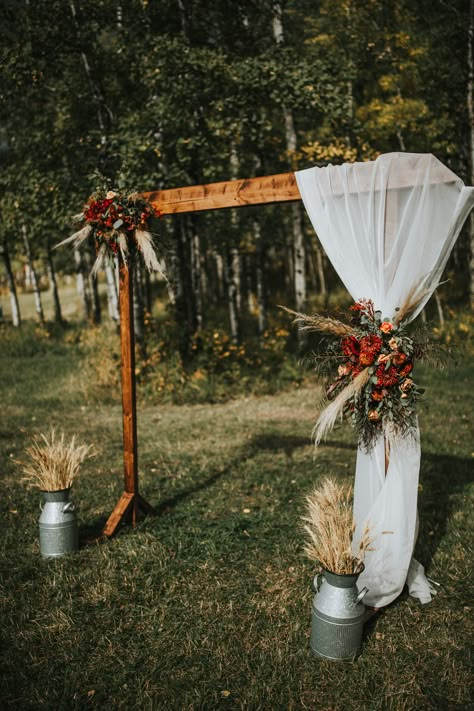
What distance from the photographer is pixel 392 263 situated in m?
3.93

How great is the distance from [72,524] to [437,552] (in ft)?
10.1

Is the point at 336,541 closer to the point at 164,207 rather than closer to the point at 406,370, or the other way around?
the point at 406,370

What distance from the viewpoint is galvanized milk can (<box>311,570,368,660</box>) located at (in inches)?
134

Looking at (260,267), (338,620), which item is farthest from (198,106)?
(338,620)

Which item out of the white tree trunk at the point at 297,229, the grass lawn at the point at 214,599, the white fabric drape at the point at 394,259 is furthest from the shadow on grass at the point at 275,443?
the white tree trunk at the point at 297,229

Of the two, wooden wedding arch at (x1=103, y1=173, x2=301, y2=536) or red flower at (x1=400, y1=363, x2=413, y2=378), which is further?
wooden wedding arch at (x1=103, y1=173, x2=301, y2=536)

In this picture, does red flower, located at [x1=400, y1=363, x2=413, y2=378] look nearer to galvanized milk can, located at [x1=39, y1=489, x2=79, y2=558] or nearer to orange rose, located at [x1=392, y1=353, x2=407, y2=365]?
orange rose, located at [x1=392, y1=353, x2=407, y2=365]

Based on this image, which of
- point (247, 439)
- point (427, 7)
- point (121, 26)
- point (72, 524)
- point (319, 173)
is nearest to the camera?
point (319, 173)

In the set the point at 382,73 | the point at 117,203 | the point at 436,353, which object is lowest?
the point at 436,353

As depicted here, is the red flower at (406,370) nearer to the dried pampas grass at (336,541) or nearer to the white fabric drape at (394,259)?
the white fabric drape at (394,259)

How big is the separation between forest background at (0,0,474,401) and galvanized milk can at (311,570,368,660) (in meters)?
5.37

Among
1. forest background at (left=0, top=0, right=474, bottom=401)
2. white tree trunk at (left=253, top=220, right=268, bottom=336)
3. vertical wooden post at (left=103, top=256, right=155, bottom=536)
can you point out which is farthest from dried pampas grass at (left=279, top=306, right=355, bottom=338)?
white tree trunk at (left=253, top=220, right=268, bottom=336)

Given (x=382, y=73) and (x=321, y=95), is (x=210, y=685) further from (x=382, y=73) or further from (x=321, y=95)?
(x=382, y=73)

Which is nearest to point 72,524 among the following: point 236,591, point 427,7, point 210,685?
point 236,591
